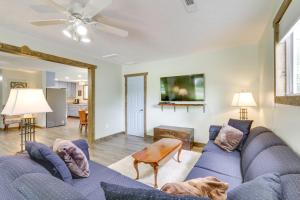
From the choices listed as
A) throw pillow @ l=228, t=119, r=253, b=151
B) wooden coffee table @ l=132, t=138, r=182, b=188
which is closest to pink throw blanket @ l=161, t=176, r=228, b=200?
wooden coffee table @ l=132, t=138, r=182, b=188

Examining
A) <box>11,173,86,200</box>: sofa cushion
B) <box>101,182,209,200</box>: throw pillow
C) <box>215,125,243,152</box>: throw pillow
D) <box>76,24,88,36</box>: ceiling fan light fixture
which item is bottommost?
<box>215,125,243,152</box>: throw pillow

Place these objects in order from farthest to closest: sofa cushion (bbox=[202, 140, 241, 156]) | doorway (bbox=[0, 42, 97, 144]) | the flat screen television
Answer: the flat screen television, doorway (bbox=[0, 42, 97, 144]), sofa cushion (bbox=[202, 140, 241, 156])

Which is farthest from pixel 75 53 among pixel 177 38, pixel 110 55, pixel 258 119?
pixel 258 119

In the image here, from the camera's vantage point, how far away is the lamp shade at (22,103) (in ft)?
5.39

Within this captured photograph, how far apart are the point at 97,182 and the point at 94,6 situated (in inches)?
74.5

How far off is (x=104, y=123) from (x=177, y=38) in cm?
323

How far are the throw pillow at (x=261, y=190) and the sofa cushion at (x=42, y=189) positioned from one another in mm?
941

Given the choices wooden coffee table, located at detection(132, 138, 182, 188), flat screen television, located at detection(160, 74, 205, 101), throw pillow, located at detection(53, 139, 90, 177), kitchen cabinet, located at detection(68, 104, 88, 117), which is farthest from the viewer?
kitchen cabinet, located at detection(68, 104, 88, 117)

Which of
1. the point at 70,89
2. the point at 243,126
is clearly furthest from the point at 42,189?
the point at 70,89

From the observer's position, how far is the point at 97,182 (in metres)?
1.53

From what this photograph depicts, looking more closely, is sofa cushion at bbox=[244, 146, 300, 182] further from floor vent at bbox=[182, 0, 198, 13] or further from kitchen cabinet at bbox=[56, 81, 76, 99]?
kitchen cabinet at bbox=[56, 81, 76, 99]

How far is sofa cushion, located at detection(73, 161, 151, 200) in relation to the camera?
1.36 meters

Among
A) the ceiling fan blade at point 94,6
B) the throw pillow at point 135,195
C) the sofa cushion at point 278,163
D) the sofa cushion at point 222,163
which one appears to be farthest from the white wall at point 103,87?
the sofa cushion at point 278,163

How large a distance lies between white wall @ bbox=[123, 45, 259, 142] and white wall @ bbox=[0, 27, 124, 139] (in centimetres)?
134
